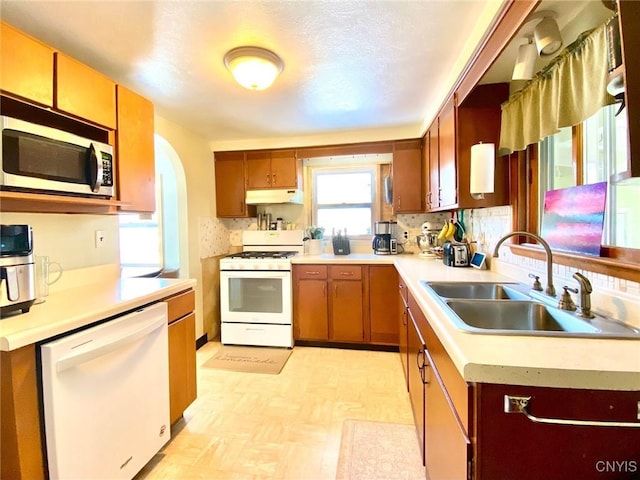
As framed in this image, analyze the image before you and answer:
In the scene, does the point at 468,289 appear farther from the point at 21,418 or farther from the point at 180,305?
the point at 21,418

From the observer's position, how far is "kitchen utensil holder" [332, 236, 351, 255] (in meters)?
3.45

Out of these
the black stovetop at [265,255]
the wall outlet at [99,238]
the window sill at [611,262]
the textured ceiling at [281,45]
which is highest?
the textured ceiling at [281,45]

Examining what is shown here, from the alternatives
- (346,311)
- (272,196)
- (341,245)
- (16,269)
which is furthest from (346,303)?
(16,269)

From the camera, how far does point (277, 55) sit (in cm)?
173

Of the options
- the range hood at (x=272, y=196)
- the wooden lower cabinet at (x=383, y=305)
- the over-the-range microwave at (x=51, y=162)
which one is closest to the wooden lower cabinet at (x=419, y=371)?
the wooden lower cabinet at (x=383, y=305)

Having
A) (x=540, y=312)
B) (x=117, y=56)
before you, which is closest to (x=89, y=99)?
(x=117, y=56)

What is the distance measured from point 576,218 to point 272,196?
2.74 meters

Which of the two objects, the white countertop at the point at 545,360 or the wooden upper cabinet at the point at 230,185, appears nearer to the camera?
the white countertop at the point at 545,360

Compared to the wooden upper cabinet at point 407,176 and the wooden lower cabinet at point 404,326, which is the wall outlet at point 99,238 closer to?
the wooden lower cabinet at point 404,326

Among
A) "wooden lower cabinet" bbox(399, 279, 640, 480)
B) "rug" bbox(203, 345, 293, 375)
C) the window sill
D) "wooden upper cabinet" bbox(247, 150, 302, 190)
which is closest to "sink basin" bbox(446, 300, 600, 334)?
the window sill

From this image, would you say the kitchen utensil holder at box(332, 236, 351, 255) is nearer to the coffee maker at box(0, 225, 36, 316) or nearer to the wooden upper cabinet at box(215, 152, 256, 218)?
the wooden upper cabinet at box(215, 152, 256, 218)

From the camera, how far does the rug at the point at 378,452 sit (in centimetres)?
156

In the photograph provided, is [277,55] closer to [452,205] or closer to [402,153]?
[452,205]

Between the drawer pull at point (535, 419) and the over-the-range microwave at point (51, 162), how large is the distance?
193cm
